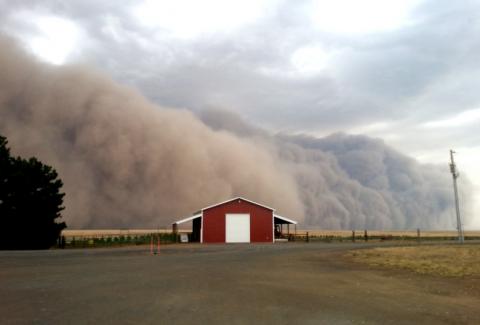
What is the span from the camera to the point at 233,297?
850cm

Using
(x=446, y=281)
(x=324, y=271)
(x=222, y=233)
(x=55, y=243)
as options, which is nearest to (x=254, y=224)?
(x=222, y=233)

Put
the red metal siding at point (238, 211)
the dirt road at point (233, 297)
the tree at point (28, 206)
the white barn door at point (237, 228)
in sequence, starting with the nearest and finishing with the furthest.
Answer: the dirt road at point (233, 297), the tree at point (28, 206), the red metal siding at point (238, 211), the white barn door at point (237, 228)

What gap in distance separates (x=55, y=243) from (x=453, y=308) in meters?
30.5

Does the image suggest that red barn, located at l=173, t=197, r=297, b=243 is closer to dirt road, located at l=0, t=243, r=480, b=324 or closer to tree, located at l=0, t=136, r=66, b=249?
tree, located at l=0, t=136, r=66, b=249

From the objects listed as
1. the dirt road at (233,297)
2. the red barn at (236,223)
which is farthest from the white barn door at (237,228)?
the dirt road at (233,297)

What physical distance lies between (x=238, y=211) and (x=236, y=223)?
3.65 feet

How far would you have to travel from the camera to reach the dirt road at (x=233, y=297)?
6.75 m

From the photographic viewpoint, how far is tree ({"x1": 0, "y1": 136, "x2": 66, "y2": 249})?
1195 inches

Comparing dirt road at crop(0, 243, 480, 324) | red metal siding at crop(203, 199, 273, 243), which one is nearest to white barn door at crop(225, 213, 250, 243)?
red metal siding at crop(203, 199, 273, 243)

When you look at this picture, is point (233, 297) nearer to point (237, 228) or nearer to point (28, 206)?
point (28, 206)

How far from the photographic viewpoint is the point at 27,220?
30.8 metres

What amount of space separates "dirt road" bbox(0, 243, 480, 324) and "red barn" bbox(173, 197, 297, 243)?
24940mm

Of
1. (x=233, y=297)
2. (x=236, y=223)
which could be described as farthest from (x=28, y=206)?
(x=233, y=297)

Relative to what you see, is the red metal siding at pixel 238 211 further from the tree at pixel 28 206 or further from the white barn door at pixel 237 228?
the tree at pixel 28 206
